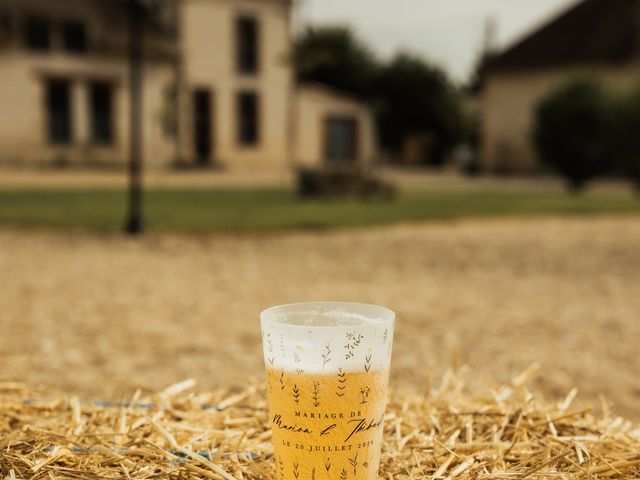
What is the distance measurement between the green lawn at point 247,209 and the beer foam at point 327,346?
10295 mm

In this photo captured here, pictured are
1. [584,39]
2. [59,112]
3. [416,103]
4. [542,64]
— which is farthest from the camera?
[416,103]

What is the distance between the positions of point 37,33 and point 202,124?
23.4 ft

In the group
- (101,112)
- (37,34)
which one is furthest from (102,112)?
(37,34)

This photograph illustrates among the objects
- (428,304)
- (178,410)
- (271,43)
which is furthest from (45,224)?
(271,43)

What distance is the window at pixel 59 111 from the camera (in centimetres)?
2784

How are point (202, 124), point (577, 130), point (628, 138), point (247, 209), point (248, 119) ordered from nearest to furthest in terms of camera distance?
point (247, 209)
point (628, 138)
point (577, 130)
point (202, 124)
point (248, 119)

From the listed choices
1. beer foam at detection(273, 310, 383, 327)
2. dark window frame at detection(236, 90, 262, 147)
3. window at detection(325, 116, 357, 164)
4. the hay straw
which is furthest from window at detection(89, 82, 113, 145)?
beer foam at detection(273, 310, 383, 327)

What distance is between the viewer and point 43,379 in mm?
4227

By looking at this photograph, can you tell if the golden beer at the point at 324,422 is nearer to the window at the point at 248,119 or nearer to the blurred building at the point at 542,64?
the blurred building at the point at 542,64

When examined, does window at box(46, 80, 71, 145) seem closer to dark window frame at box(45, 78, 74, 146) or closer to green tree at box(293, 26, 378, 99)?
dark window frame at box(45, 78, 74, 146)

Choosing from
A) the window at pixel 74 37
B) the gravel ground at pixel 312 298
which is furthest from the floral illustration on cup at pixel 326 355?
the window at pixel 74 37

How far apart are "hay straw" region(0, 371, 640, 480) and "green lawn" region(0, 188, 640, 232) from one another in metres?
9.76

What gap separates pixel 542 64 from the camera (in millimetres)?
32188

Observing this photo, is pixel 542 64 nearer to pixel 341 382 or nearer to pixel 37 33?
pixel 37 33
